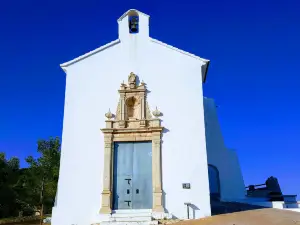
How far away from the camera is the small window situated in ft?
44.3

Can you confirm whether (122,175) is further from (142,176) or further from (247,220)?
(247,220)

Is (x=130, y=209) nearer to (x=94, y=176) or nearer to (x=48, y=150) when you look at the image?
(x=94, y=176)

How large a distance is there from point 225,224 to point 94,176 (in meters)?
4.86

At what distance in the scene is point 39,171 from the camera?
70.4 ft

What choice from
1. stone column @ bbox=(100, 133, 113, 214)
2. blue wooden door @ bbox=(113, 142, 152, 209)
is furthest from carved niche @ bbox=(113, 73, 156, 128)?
blue wooden door @ bbox=(113, 142, 152, 209)

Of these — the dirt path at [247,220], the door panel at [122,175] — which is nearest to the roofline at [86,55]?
the door panel at [122,175]

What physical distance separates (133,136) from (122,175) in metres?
1.51

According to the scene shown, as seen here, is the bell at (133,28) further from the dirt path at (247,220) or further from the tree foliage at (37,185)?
the tree foliage at (37,185)

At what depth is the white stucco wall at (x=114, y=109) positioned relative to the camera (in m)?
10.9

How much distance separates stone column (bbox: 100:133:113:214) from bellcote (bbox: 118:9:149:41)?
453 centimetres

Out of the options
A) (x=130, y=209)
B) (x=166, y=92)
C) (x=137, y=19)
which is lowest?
(x=130, y=209)

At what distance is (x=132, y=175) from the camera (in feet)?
37.4

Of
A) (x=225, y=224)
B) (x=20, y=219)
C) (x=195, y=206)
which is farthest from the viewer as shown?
(x=20, y=219)

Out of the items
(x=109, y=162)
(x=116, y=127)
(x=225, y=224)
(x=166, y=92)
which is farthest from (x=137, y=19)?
(x=225, y=224)
